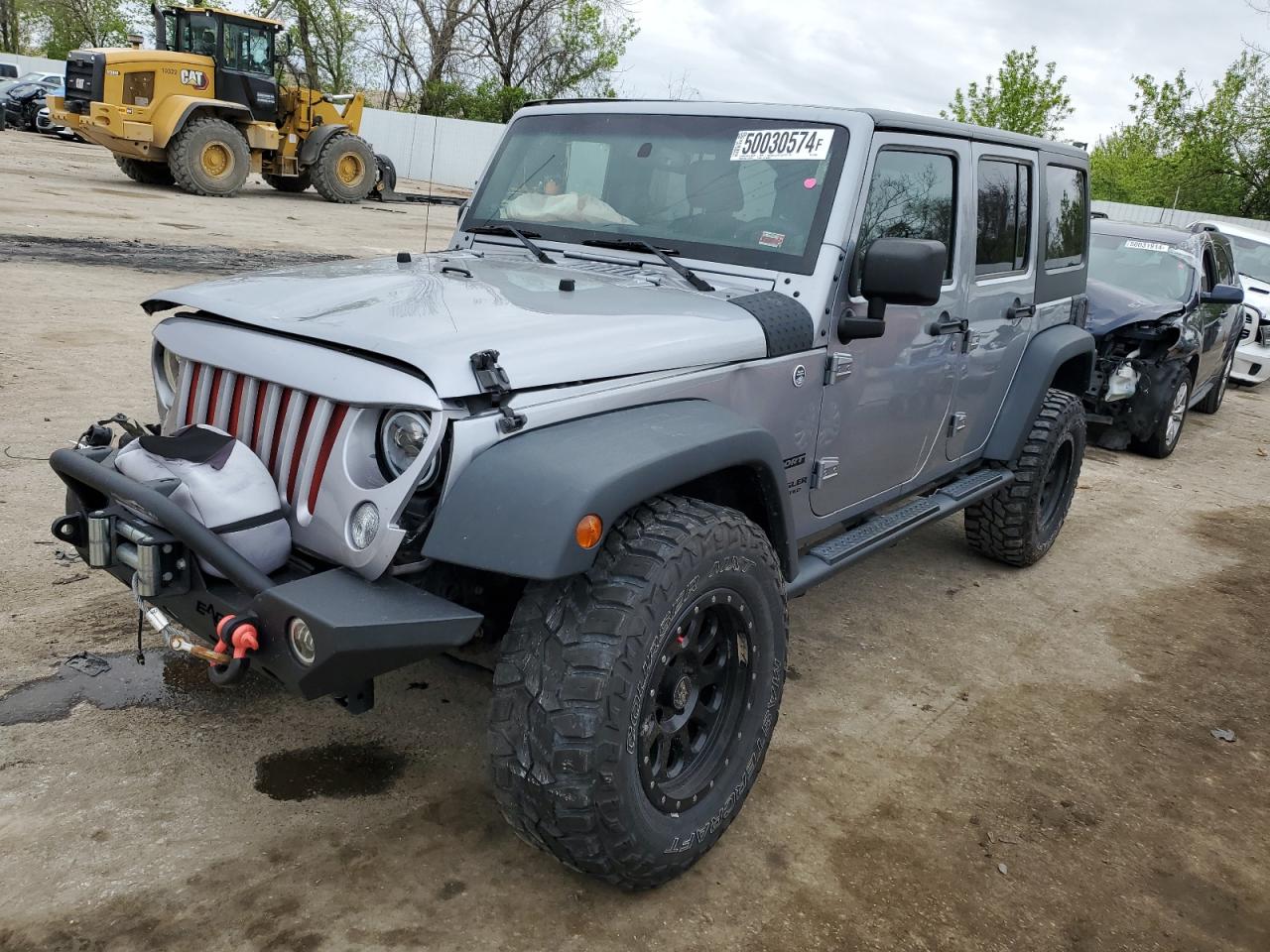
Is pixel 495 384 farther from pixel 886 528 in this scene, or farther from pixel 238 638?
pixel 886 528

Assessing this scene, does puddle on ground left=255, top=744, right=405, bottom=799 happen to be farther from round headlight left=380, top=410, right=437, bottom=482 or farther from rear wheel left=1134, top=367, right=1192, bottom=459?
rear wheel left=1134, top=367, right=1192, bottom=459

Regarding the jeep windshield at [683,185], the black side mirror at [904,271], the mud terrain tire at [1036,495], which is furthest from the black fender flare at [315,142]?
the black side mirror at [904,271]

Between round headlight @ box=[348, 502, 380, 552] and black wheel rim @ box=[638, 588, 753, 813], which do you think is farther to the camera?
black wheel rim @ box=[638, 588, 753, 813]

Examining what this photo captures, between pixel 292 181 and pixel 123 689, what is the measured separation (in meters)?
20.5

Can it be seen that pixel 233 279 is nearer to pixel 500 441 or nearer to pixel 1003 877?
pixel 500 441

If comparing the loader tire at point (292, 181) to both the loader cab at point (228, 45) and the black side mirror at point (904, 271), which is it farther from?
the black side mirror at point (904, 271)

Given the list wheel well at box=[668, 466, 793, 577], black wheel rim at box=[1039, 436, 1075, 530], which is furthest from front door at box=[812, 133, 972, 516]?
black wheel rim at box=[1039, 436, 1075, 530]

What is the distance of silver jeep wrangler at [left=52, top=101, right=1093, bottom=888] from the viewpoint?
2375 millimetres

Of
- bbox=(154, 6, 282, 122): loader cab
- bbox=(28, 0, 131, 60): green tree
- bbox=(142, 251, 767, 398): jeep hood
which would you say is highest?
bbox=(28, 0, 131, 60): green tree

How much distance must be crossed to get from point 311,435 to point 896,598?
3242 mm

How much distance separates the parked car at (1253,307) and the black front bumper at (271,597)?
11.5 m

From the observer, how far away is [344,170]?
2156 cm

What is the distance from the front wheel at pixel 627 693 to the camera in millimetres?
2410

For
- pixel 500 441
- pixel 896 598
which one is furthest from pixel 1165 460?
pixel 500 441
